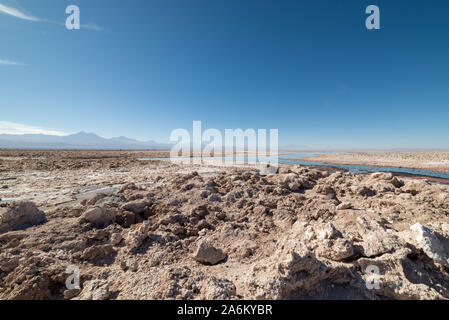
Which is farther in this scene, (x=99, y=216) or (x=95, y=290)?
(x=99, y=216)

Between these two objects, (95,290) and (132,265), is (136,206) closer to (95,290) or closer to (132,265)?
(132,265)

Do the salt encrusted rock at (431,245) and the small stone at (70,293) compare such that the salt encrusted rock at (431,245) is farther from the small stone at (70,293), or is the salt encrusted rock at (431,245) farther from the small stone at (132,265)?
the small stone at (70,293)

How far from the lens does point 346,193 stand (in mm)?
6430

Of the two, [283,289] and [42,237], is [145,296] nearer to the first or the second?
[283,289]

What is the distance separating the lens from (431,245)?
2783 millimetres

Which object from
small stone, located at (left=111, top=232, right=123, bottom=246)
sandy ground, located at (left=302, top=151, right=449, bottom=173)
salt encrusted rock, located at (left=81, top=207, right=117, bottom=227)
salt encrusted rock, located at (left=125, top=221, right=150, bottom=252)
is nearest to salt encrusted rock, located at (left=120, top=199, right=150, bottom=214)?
salt encrusted rock, located at (left=81, top=207, right=117, bottom=227)

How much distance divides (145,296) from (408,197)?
7349 mm

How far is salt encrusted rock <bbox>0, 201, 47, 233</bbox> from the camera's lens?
14.5 feet

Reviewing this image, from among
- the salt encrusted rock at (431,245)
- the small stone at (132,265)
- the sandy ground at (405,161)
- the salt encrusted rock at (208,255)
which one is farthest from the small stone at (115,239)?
the sandy ground at (405,161)

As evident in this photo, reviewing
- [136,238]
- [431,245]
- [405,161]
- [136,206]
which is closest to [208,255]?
[136,238]

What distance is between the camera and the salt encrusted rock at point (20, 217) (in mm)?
4430

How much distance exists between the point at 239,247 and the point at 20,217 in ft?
20.2

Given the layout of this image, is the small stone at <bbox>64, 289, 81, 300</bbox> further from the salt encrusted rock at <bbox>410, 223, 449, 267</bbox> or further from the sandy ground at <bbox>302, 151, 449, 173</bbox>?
the sandy ground at <bbox>302, 151, 449, 173</bbox>

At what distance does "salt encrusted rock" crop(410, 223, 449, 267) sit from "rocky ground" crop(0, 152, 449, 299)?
0.02 meters
